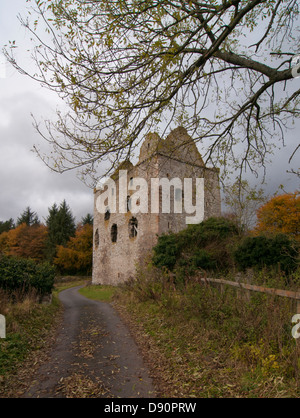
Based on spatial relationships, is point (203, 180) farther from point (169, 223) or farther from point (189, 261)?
point (169, 223)

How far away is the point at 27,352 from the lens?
540 cm

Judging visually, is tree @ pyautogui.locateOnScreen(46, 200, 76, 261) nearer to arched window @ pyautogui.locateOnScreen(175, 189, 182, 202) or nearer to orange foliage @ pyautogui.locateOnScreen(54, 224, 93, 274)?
orange foliage @ pyautogui.locateOnScreen(54, 224, 93, 274)

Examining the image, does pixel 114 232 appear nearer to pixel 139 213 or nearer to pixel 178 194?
pixel 139 213

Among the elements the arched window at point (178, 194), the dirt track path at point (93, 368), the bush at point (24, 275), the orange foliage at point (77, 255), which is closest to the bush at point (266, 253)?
the dirt track path at point (93, 368)

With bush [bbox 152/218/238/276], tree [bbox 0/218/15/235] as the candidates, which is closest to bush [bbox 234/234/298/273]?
bush [bbox 152/218/238/276]

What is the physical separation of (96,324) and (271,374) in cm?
575

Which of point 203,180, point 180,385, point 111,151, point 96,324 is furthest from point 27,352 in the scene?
point 203,180

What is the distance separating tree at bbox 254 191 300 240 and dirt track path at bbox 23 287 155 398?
44.4ft

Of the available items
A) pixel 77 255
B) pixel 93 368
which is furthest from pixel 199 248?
pixel 77 255

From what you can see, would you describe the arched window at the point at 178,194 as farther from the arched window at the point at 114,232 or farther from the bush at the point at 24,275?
the bush at the point at 24,275

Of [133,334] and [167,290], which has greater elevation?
[167,290]

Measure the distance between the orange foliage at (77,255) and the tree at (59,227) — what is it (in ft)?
9.13

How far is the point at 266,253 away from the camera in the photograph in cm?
931

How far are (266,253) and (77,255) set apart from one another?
2891cm
